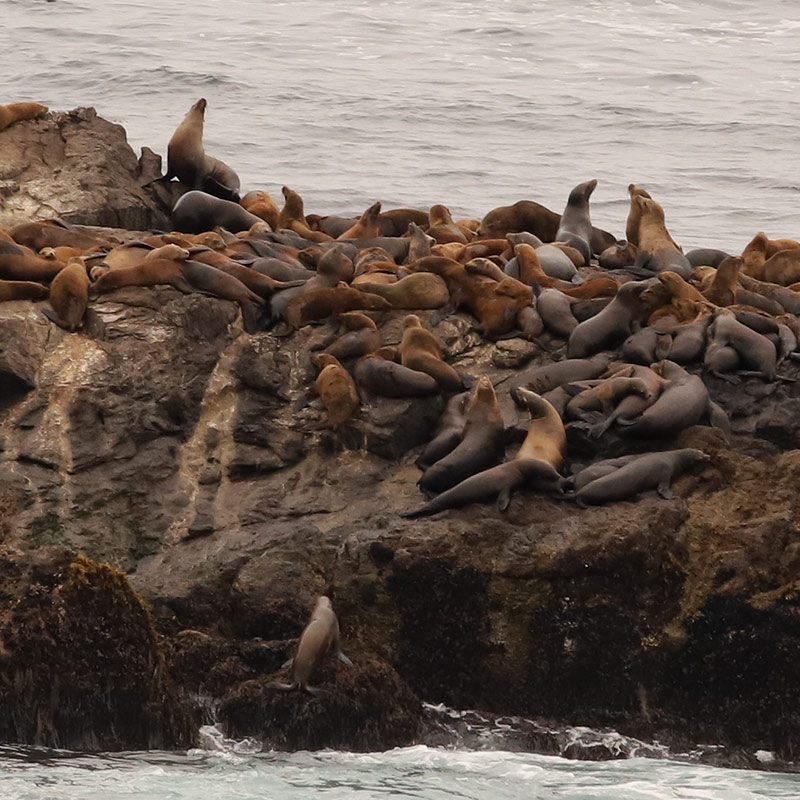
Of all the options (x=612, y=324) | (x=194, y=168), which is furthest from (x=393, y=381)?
(x=194, y=168)

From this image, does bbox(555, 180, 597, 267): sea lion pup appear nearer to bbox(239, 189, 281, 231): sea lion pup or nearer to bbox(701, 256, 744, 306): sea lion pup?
bbox(701, 256, 744, 306): sea lion pup

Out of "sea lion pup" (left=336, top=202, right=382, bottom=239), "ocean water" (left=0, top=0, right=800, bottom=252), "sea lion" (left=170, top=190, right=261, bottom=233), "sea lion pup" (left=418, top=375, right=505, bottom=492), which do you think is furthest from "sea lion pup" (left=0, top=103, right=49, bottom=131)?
"ocean water" (left=0, top=0, right=800, bottom=252)

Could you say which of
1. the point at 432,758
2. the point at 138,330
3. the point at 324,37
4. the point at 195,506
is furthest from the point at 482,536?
the point at 324,37

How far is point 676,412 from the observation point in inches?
359

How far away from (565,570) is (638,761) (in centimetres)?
106

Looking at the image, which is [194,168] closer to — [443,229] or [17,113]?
[17,113]

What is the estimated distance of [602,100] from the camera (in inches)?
1238

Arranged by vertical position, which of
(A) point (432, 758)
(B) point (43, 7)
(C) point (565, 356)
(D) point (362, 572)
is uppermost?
(B) point (43, 7)

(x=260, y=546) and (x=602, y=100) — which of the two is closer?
(x=260, y=546)

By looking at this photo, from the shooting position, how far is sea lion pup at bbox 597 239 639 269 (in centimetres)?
1241

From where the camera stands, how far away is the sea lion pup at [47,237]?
446 inches

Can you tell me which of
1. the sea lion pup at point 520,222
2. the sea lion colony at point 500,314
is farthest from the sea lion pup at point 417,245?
the sea lion pup at point 520,222

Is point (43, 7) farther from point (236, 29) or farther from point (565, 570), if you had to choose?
point (565, 570)

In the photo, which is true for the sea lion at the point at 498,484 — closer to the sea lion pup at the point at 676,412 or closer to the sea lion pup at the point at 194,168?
the sea lion pup at the point at 676,412
